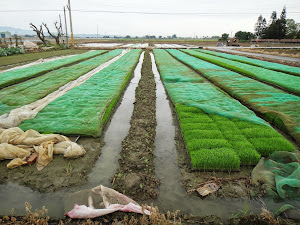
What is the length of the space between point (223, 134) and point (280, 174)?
1747 mm

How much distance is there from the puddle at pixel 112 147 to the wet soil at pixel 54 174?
190 millimetres

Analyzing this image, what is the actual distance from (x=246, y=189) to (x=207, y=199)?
2.71 feet

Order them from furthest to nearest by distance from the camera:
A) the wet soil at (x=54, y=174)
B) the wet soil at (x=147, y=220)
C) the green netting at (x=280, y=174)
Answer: the wet soil at (x=54, y=174) < the green netting at (x=280, y=174) < the wet soil at (x=147, y=220)

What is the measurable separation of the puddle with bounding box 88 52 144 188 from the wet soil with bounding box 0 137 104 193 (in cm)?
19

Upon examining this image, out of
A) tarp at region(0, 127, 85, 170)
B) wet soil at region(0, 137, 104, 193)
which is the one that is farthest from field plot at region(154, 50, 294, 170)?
tarp at region(0, 127, 85, 170)

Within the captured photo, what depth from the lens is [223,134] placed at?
5438 mm

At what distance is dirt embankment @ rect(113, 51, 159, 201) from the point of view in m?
3.73

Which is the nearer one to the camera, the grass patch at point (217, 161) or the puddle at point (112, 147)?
the puddle at point (112, 147)

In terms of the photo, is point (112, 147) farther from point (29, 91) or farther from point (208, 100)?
point (29, 91)

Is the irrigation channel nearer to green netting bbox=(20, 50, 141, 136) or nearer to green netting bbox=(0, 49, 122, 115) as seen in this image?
green netting bbox=(20, 50, 141, 136)

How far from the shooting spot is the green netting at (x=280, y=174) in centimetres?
354

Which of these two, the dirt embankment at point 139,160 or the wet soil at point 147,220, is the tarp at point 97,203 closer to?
the wet soil at point 147,220

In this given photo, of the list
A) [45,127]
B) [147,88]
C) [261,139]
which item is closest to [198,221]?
[261,139]

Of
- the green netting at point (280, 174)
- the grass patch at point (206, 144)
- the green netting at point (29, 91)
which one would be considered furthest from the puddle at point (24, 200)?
the green netting at point (29, 91)
